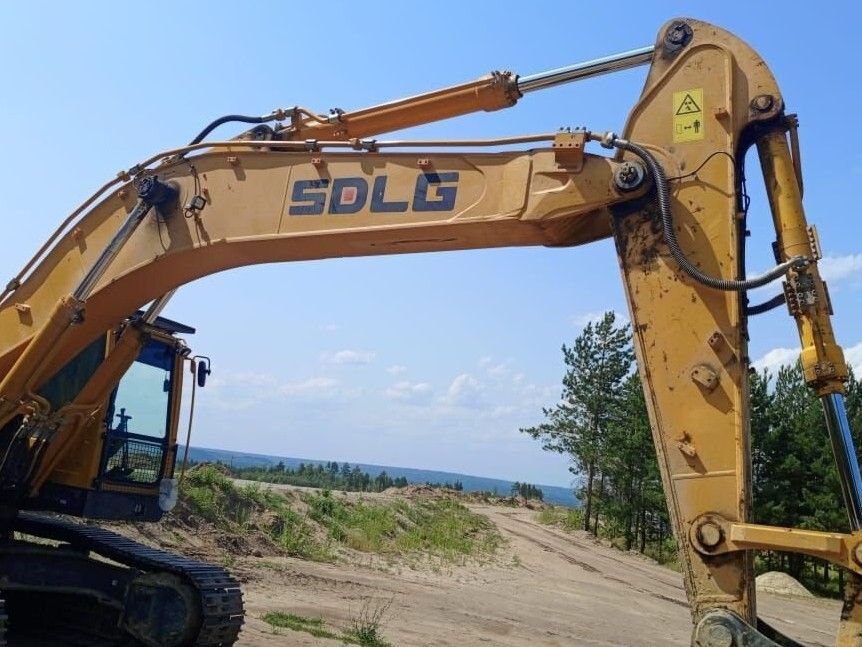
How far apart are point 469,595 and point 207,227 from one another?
39.9 ft

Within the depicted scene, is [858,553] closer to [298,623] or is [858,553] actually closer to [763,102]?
[763,102]

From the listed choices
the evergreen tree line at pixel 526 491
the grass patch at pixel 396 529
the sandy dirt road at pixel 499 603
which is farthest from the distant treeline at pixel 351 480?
the sandy dirt road at pixel 499 603

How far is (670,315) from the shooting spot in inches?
181

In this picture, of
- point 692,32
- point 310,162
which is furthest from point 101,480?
point 692,32

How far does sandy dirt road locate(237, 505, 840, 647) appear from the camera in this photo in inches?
449

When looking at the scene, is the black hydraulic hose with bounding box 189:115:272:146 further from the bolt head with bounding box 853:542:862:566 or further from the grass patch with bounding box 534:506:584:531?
the grass patch with bounding box 534:506:584:531

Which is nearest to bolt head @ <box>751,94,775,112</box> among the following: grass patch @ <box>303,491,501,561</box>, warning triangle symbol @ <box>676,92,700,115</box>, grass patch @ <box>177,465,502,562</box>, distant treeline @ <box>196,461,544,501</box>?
warning triangle symbol @ <box>676,92,700,115</box>

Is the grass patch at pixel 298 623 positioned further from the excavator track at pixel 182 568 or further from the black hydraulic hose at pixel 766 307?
the black hydraulic hose at pixel 766 307

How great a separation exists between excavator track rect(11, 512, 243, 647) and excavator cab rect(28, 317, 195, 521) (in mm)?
357

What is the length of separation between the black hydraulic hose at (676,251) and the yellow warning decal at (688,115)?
8.7 inches

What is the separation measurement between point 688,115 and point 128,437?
5.93 m

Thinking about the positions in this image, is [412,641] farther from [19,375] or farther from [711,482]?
[711,482]

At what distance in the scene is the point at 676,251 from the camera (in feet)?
15.2

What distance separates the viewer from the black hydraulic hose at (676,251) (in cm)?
434
